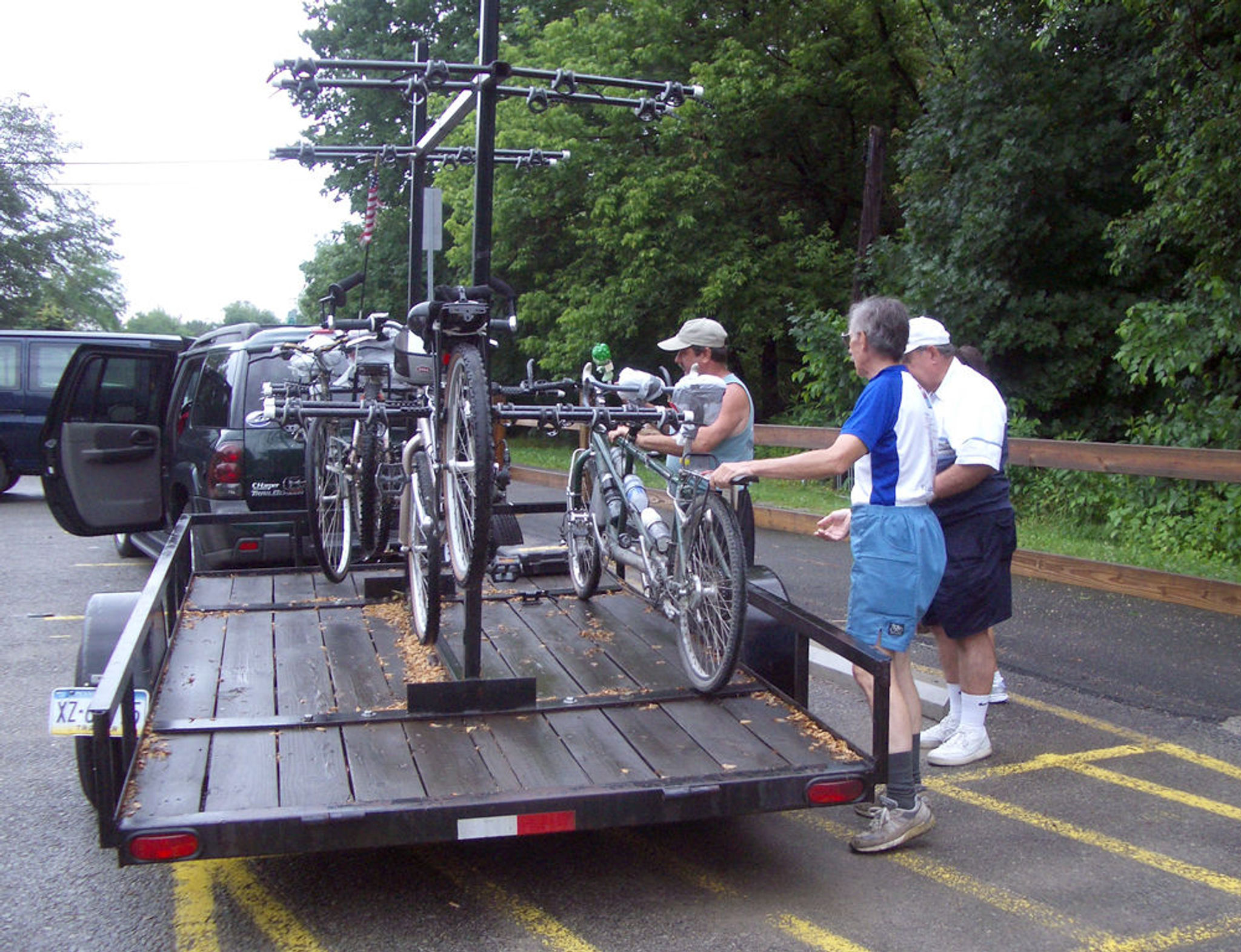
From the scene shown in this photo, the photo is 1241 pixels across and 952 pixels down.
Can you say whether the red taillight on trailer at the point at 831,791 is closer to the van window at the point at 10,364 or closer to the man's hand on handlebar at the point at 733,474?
the man's hand on handlebar at the point at 733,474

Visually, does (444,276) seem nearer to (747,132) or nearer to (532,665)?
(747,132)

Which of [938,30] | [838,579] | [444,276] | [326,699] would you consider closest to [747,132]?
[938,30]

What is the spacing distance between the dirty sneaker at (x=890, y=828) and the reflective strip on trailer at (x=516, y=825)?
1278 mm

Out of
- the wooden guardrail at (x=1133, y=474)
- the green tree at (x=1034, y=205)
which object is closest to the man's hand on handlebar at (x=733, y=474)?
the wooden guardrail at (x=1133, y=474)

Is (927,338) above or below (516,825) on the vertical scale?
above

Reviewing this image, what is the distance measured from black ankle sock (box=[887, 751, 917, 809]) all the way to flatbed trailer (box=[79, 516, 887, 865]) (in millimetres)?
334

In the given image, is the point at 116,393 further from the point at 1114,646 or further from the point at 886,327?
the point at 1114,646

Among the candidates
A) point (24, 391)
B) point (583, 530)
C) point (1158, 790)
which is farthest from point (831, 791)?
point (24, 391)

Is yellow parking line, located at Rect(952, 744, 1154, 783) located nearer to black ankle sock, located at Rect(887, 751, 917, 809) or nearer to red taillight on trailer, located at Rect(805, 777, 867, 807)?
black ankle sock, located at Rect(887, 751, 917, 809)

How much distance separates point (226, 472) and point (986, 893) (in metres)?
5.89

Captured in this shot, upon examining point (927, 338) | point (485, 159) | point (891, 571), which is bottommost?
point (891, 571)

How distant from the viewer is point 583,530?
6230 mm

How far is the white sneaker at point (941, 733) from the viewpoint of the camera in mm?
5676

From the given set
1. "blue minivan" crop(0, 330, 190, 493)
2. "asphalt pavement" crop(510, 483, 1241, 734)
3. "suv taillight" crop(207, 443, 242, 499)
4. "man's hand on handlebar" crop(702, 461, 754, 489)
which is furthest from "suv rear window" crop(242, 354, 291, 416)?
"blue minivan" crop(0, 330, 190, 493)
